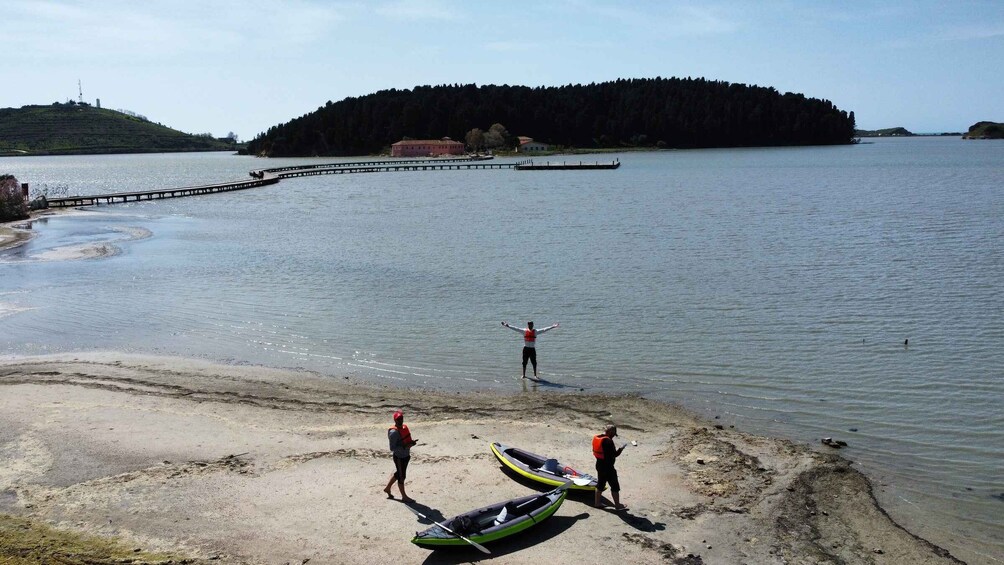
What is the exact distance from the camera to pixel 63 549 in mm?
12125

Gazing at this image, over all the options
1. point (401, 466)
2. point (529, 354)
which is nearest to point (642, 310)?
point (529, 354)

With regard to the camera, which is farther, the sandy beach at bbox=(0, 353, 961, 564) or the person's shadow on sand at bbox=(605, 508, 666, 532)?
the person's shadow on sand at bbox=(605, 508, 666, 532)

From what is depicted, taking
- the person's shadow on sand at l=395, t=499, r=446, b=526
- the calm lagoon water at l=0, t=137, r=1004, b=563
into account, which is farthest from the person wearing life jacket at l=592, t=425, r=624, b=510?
the calm lagoon water at l=0, t=137, r=1004, b=563

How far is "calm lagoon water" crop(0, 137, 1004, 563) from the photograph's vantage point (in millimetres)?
18391

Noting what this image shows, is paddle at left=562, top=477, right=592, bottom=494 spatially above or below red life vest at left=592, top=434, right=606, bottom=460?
below

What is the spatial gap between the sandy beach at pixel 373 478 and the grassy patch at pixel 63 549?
0.11m

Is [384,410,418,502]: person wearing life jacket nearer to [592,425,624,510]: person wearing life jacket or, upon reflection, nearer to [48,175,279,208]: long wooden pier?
[592,425,624,510]: person wearing life jacket

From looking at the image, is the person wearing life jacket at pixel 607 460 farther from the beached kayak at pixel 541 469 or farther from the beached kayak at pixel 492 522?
the beached kayak at pixel 492 522

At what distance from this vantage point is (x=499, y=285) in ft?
116

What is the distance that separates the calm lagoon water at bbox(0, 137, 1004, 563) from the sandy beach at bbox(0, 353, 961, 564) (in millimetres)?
1623

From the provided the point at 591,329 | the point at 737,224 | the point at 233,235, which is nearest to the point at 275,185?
the point at 233,235

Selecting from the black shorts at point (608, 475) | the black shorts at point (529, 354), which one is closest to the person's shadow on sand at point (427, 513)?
the black shorts at point (608, 475)

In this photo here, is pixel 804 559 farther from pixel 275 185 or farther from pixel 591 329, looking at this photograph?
pixel 275 185

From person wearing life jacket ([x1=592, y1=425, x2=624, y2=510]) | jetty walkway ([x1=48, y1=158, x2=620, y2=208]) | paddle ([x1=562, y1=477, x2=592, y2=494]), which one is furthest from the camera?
jetty walkway ([x1=48, y1=158, x2=620, y2=208])
